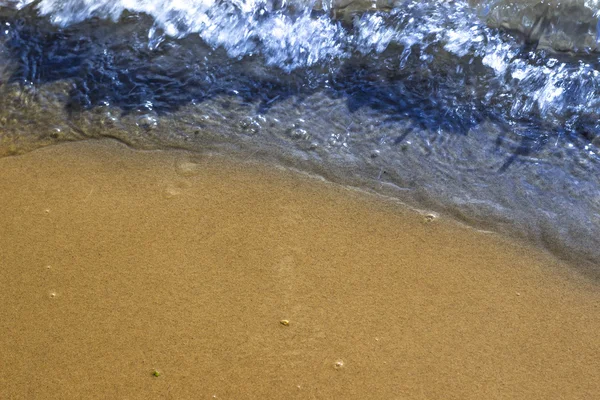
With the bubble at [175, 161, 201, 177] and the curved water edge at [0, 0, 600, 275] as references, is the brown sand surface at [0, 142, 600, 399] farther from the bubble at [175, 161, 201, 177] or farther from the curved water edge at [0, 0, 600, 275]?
the curved water edge at [0, 0, 600, 275]

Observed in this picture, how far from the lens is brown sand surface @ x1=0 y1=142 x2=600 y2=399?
2402 mm

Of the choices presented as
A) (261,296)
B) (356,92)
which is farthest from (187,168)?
(356,92)

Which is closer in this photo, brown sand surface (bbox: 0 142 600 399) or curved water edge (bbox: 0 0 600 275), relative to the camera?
brown sand surface (bbox: 0 142 600 399)

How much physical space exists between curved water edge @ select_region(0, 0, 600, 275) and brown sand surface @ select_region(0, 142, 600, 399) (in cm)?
20

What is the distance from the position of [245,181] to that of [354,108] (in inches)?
28.1

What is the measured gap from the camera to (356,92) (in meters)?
3.48

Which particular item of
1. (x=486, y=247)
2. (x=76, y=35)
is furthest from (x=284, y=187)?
(x=76, y=35)

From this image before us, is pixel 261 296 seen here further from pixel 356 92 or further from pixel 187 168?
pixel 356 92

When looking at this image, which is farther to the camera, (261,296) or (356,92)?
(356,92)

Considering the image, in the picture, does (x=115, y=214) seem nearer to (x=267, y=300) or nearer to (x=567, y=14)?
(x=267, y=300)

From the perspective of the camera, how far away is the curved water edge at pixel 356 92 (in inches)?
120

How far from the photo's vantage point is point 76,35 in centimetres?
384

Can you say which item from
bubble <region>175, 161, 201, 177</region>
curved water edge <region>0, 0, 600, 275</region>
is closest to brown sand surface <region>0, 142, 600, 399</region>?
bubble <region>175, 161, 201, 177</region>

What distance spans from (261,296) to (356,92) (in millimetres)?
1310
